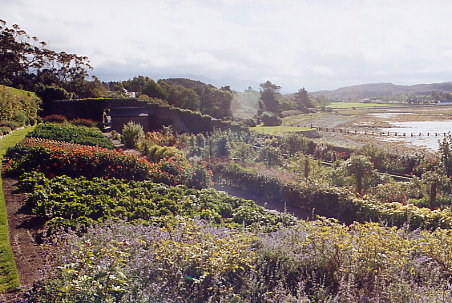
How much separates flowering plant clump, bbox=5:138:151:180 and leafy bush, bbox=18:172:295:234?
36.1 inches

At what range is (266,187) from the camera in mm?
9797

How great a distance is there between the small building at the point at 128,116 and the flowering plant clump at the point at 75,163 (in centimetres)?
1212

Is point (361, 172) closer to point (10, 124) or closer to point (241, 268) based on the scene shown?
point (241, 268)

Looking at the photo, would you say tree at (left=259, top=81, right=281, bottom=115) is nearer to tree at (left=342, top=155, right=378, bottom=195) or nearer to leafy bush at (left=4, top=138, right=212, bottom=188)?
tree at (left=342, top=155, right=378, bottom=195)

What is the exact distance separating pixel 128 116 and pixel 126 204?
16.0m

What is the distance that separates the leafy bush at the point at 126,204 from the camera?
5445mm

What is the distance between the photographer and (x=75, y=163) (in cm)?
867

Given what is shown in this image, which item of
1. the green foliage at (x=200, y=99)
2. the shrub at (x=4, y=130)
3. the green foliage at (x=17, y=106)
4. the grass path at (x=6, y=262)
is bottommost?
the grass path at (x=6, y=262)

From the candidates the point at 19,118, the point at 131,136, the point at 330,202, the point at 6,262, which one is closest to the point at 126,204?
the point at 6,262

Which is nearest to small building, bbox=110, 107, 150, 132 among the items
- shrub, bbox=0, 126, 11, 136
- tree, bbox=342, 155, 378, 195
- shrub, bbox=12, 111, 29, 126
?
shrub, bbox=12, 111, 29, 126

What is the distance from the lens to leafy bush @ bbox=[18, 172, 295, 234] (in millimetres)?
5445

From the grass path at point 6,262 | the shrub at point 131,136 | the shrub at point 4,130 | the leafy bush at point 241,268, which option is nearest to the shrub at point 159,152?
the shrub at point 131,136

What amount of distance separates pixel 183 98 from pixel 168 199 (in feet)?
91.0

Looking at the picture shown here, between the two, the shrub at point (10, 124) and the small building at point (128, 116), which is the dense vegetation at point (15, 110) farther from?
the small building at point (128, 116)
